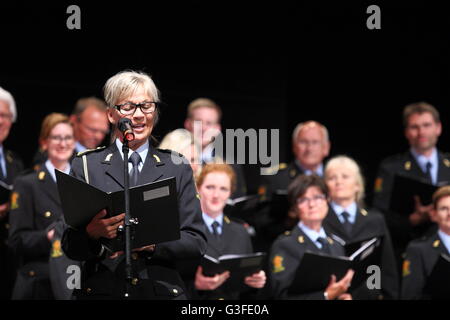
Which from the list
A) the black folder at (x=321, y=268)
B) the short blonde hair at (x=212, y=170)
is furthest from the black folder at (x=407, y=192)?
the short blonde hair at (x=212, y=170)

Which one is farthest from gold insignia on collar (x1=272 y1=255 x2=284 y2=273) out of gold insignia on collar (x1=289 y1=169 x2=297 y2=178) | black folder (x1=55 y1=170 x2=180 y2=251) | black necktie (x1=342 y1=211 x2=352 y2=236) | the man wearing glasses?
black folder (x1=55 y1=170 x2=180 y2=251)

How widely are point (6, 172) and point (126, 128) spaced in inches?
94.9

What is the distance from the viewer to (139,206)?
2.34 m

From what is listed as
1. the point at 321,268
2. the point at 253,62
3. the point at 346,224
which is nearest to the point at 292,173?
the point at 346,224

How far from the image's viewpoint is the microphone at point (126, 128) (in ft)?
7.73

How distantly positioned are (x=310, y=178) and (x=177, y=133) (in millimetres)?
853

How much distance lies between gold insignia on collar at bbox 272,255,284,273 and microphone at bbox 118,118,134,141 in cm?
202

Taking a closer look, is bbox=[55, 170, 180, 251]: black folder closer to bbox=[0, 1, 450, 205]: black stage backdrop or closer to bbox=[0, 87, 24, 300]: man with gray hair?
bbox=[0, 87, 24, 300]: man with gray hair

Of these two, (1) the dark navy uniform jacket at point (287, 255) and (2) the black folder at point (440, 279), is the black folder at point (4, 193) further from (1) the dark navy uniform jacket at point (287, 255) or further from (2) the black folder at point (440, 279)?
(2) the black folder at point (440, 279)

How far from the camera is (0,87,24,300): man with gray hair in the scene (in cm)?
439

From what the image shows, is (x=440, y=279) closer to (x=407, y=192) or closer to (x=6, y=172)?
(x=407, y=192)
